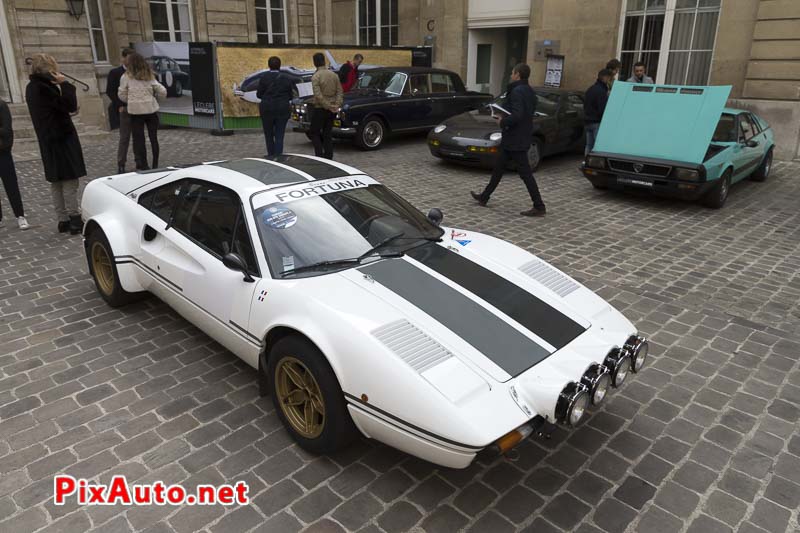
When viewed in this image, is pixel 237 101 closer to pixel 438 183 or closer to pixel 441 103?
pixel 441 103

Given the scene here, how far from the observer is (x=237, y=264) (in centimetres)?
348

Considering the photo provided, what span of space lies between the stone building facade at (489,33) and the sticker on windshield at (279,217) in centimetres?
1311

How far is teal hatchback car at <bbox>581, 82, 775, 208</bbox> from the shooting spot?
832cm

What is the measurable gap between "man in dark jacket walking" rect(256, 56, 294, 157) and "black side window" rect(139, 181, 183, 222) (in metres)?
6.06

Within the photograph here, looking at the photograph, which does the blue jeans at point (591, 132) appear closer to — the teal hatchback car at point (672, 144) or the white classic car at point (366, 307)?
the teal hatchback car at point (672, 144)

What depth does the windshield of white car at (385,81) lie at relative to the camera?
1332 centimetres

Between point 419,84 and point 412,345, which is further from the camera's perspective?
point 419,84

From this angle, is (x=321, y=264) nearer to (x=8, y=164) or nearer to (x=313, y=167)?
(x=313, y=167)

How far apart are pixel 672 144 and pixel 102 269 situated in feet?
25.2

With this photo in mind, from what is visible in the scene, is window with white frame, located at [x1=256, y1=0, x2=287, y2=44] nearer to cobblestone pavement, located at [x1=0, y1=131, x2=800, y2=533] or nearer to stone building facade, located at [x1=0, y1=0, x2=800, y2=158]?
stone building facade, located at [x1=0, y1=0, x2=800, y2=158]

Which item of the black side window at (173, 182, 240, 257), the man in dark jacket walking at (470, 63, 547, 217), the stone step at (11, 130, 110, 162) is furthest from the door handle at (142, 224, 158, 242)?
the stone step at (11, 130, 110, 162)

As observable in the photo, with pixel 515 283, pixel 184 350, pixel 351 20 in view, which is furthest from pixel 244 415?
pixel 351 20

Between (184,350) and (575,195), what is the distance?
280 inches

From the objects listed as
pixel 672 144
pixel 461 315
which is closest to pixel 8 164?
pixel 461 315
